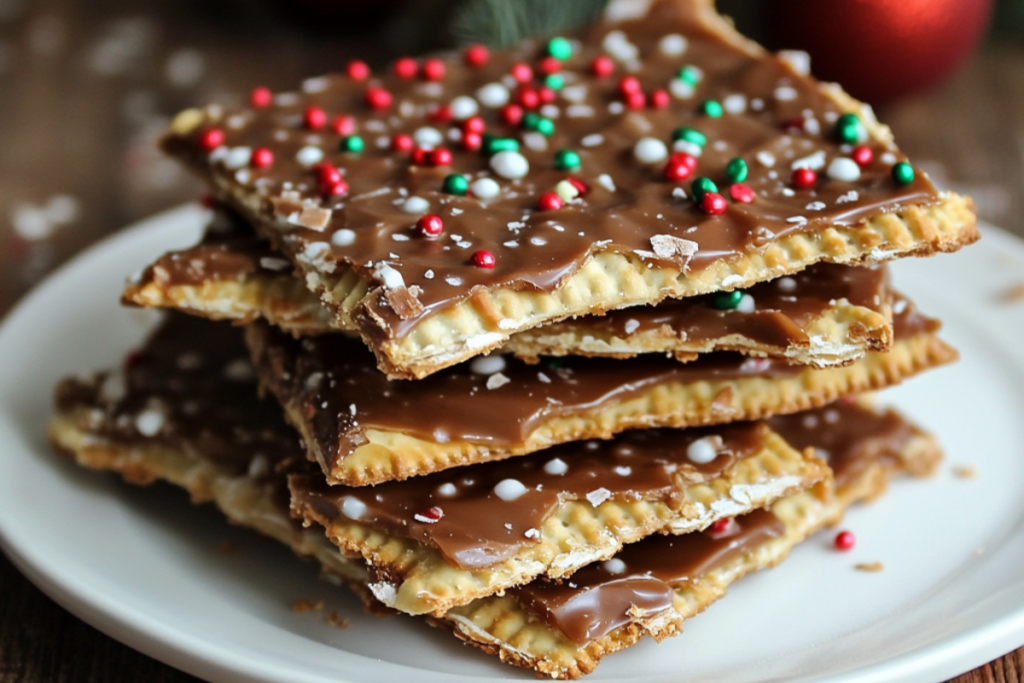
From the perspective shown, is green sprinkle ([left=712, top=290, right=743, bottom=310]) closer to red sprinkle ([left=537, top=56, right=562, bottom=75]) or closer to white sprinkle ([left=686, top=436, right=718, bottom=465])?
white sprinkle ([left=686, top=436, right=718, bottom=465])

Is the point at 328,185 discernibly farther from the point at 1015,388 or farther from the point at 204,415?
the point at 1015,388

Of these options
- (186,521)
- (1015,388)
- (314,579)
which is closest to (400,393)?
(314,579)

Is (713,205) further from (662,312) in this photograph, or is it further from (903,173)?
(903,173)

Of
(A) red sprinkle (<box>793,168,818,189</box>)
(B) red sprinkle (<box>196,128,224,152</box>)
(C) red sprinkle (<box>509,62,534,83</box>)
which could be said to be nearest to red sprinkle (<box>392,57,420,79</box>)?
(C) red sprinkle (<box>509,62,534,83</box>)

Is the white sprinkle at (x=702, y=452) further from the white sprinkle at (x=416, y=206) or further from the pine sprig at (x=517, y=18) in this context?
the pine sprig at (x=517, y=18)

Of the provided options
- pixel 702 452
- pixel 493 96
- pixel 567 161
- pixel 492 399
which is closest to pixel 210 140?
pixel 493 96
